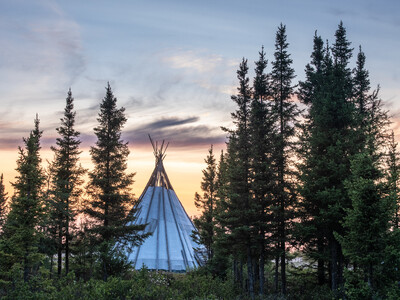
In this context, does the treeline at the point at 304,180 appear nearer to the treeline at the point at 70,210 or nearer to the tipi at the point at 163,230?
the treeline at the point at 70,210

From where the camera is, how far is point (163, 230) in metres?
43.4

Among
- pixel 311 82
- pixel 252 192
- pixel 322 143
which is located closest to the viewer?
pixel 322 143

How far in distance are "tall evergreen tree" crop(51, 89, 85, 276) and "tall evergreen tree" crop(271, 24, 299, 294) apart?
17734 mm

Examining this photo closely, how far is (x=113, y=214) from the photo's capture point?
28203 mm

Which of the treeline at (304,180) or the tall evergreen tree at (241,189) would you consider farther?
the tall evergreen tree at (241,189)

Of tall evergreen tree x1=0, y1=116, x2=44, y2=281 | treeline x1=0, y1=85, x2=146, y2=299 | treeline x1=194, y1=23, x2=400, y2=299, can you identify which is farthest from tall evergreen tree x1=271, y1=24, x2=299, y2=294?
tall evergreen tree x1=0, y1=116, x2=44, y2=281

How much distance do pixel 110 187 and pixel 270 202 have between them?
12351 mm

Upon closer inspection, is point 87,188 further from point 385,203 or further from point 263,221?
point 385,203

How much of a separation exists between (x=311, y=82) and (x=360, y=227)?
58.1 ft

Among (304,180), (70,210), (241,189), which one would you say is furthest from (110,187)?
(304,180)

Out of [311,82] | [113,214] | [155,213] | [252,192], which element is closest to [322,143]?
[252,192]

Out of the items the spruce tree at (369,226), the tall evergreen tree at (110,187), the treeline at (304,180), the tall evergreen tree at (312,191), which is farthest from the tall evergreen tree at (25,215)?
the spruce tree at (369,226)

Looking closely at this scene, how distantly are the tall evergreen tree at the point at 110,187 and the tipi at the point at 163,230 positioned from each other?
7.09 m

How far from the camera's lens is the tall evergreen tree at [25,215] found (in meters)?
22.1
